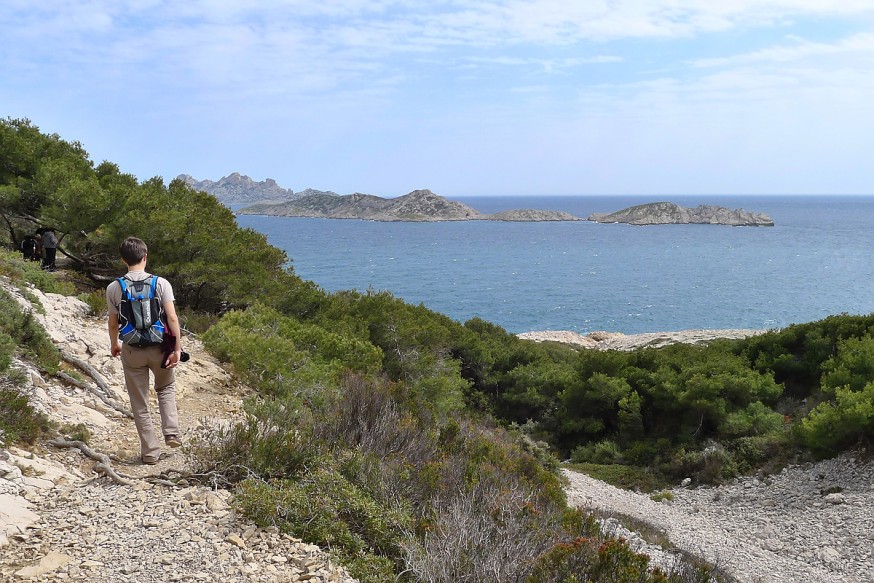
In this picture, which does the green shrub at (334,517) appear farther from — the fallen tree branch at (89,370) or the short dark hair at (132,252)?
the fallen tree branch at (89,370)

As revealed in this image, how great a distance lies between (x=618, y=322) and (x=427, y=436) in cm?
4981

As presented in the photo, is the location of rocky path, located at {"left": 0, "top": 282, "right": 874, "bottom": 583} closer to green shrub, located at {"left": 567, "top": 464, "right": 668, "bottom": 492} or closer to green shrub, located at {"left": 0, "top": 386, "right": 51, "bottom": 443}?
green shrub, located at {"left": 0, "top": 386, "right": 51, "bottom": 443}

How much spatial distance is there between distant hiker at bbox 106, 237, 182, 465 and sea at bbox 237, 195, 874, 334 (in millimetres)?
37417

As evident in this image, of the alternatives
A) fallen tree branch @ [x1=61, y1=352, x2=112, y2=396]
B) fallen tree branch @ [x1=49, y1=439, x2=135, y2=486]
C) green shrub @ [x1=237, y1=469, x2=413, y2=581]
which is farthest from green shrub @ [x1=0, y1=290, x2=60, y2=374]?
green shrub @ [x1=237, y1=469, x2=413, y2=581]

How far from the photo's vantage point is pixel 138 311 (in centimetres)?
447

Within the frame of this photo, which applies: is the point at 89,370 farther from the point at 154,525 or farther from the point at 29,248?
the point at 29,248

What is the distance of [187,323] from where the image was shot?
36.4 ft

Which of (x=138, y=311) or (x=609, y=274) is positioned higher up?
(x=138, y=311)

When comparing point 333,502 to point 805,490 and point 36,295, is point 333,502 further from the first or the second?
point 805,490

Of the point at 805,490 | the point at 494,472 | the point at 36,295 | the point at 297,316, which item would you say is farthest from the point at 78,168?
the point at 805,490

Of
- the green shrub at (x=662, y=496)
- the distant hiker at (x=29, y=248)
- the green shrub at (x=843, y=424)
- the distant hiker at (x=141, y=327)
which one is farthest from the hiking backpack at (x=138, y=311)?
the green shrub at (x=843, y=424)

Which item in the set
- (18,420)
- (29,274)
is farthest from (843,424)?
(29,274)

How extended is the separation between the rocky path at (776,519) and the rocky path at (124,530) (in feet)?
22.9

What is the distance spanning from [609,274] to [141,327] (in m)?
77.6
